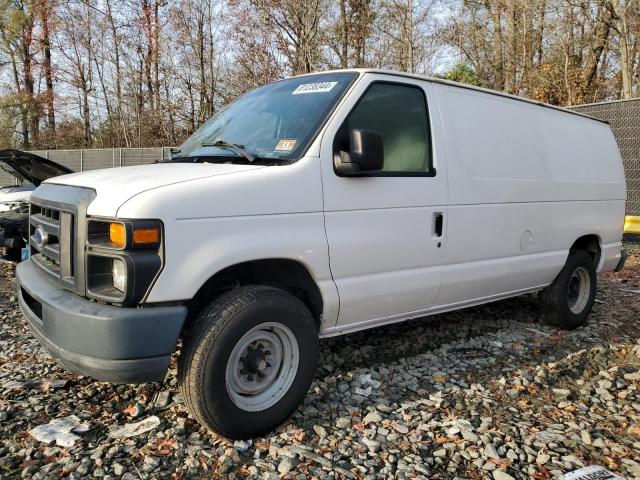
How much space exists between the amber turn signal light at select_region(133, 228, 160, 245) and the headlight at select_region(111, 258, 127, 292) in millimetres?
141

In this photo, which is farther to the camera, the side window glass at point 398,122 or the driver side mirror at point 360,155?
the side window glass at point 398,122

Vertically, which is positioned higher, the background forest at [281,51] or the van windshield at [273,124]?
the background forest at [281,51]

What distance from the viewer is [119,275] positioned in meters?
2.53

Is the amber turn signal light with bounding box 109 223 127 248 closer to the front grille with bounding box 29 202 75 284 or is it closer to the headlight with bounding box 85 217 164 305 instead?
the headlight with bounding box 85 217 164 305

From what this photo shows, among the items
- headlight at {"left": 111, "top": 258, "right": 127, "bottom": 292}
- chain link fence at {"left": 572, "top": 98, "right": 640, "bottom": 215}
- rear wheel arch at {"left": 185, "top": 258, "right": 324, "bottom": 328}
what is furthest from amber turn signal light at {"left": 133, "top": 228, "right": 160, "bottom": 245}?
chain link fence at {"left": 572, "top": 98, "right": 640, "bottom": 215}

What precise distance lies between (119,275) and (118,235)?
20 cm

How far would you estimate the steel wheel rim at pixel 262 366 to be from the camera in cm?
287

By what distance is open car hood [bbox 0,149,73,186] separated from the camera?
21.7ft

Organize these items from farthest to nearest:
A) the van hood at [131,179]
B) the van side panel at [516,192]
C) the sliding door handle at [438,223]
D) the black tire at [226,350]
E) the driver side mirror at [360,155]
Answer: the van side panel at [516,192], the sliding door handle at [438,223], the driver side mirror at [360,155], the black tire at [226,350], the van hood at [131,179]

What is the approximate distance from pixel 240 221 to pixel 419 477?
1.63 metres

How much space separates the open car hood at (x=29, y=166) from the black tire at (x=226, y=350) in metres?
4.72

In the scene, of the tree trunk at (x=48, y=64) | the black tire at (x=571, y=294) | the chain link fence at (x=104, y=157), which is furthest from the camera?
the tree trunk at (x=48, y=64)

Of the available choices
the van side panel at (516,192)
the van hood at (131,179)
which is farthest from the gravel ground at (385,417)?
the van hood at (131,179)

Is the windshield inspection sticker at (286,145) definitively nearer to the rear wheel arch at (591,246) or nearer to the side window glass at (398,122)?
the side window glass at (398,122)
